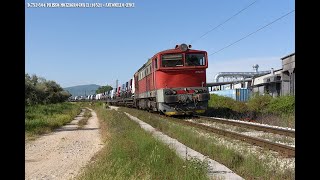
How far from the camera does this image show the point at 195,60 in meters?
21.8

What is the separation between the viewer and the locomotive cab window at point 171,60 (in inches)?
854

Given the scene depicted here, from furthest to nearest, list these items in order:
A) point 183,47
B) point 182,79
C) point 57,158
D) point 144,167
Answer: point 183,47
point 182,79
point 57,158
point 144,167

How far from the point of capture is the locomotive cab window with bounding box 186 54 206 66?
21.7 meters

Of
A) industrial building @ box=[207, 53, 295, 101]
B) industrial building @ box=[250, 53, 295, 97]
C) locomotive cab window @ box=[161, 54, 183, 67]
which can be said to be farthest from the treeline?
locomotive cab window @ box=[161, 54, 183, 67]

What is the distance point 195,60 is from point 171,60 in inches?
55.2

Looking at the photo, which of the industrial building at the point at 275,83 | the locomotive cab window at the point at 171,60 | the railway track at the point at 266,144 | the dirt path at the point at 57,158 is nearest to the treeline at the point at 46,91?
the industrial building at the point at 275,83

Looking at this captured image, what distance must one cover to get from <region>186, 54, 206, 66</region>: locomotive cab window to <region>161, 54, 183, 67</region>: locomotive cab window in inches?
18.3

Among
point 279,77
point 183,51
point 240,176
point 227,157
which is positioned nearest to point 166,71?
point 183,51

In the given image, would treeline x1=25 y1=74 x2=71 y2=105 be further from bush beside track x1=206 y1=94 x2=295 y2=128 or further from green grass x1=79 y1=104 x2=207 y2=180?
green grass x1=79 y1=104 x2=207 y2=180

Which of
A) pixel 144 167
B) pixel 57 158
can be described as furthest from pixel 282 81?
pixel 144 167

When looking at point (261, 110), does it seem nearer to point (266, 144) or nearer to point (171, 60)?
point (171, 60)
